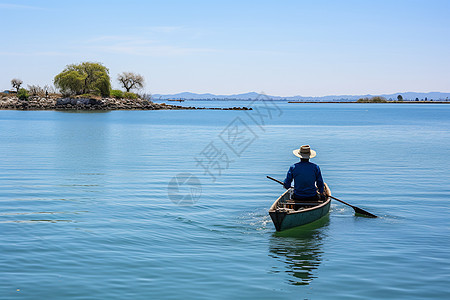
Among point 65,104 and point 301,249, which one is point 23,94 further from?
point 301,249

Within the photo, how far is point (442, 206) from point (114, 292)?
12501 mm

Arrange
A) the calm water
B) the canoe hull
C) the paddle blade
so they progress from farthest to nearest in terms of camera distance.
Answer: the paddle blade → the canoe hull → the calm water

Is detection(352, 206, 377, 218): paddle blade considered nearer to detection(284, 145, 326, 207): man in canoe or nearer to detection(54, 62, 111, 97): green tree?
detection(284, 145, 326, 207): man in canoe

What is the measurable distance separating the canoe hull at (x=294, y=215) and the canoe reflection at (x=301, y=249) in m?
0.22

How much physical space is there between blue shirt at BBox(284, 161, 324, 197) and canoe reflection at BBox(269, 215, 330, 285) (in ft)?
3.14

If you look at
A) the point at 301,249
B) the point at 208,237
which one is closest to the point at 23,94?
the point at 208,237

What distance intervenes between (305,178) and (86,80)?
124571mm

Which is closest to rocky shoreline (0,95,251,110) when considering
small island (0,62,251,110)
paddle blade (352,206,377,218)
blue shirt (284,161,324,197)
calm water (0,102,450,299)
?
small island (0,62,251,110)

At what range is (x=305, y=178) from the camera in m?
13.9

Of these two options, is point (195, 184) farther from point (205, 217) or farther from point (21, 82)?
point (21, 82)

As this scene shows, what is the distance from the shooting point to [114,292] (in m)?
8.59

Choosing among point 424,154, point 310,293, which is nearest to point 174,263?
point 310,293

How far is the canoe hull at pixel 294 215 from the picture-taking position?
12.4 metres

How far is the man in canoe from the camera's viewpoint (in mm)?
13695
